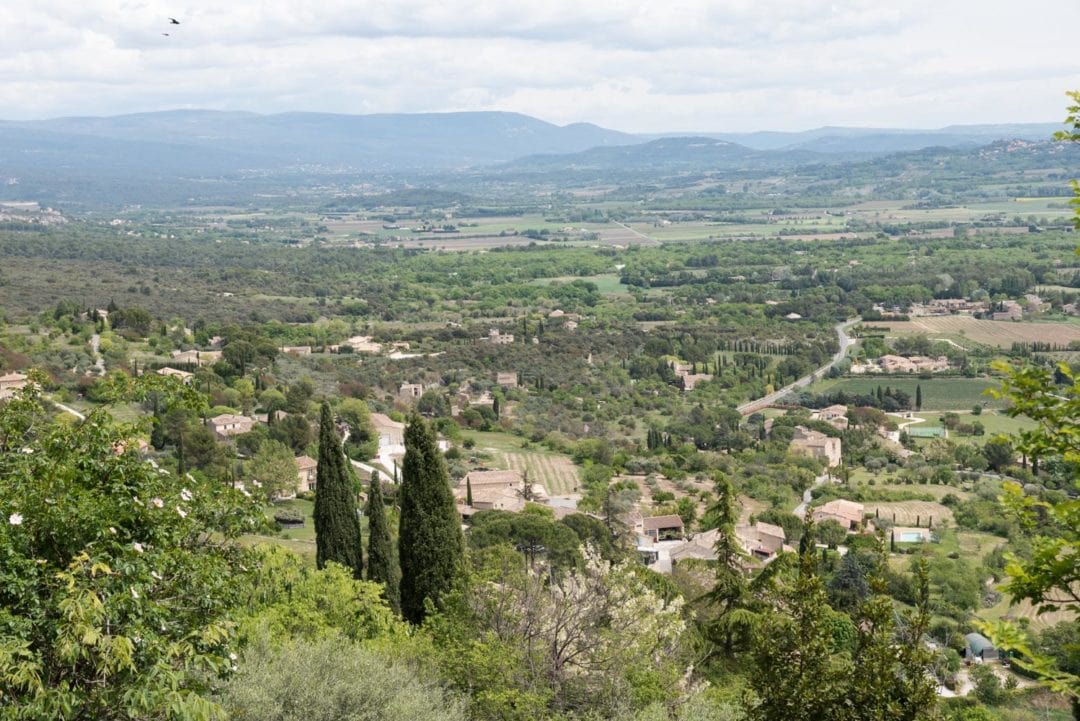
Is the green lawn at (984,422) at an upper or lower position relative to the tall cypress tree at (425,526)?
lower

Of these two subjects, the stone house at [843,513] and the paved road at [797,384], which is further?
the paved road at [797,384]

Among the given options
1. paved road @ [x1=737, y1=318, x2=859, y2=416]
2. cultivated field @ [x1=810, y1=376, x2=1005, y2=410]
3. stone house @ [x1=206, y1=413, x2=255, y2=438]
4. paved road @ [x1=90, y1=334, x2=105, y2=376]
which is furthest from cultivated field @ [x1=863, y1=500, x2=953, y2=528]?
paved road @ [x1=90, y1=334, x2=105, y2=376]

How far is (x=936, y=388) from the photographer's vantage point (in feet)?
195

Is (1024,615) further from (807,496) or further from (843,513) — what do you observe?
(807,496)

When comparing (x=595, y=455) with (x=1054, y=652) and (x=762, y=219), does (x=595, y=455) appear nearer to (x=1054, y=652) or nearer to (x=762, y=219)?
(x=1054, y=652)

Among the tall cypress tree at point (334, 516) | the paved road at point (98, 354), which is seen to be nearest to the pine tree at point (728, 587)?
the tall cypress tree at point (334, 516)

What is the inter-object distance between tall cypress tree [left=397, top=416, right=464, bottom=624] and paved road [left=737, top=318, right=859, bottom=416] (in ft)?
130

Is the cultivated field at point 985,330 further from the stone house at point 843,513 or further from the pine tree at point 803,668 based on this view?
the pine tree at point 803,668

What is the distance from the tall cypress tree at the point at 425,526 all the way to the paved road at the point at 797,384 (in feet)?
130

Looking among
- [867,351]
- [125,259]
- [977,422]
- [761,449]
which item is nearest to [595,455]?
[761,449]

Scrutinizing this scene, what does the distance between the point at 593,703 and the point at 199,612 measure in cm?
528

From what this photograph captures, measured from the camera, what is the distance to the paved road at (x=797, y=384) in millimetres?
56591

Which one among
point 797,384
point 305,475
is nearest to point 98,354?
point 305,475

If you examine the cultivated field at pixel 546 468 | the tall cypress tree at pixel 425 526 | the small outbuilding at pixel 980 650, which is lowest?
the cultivated field at pixel 546 468
